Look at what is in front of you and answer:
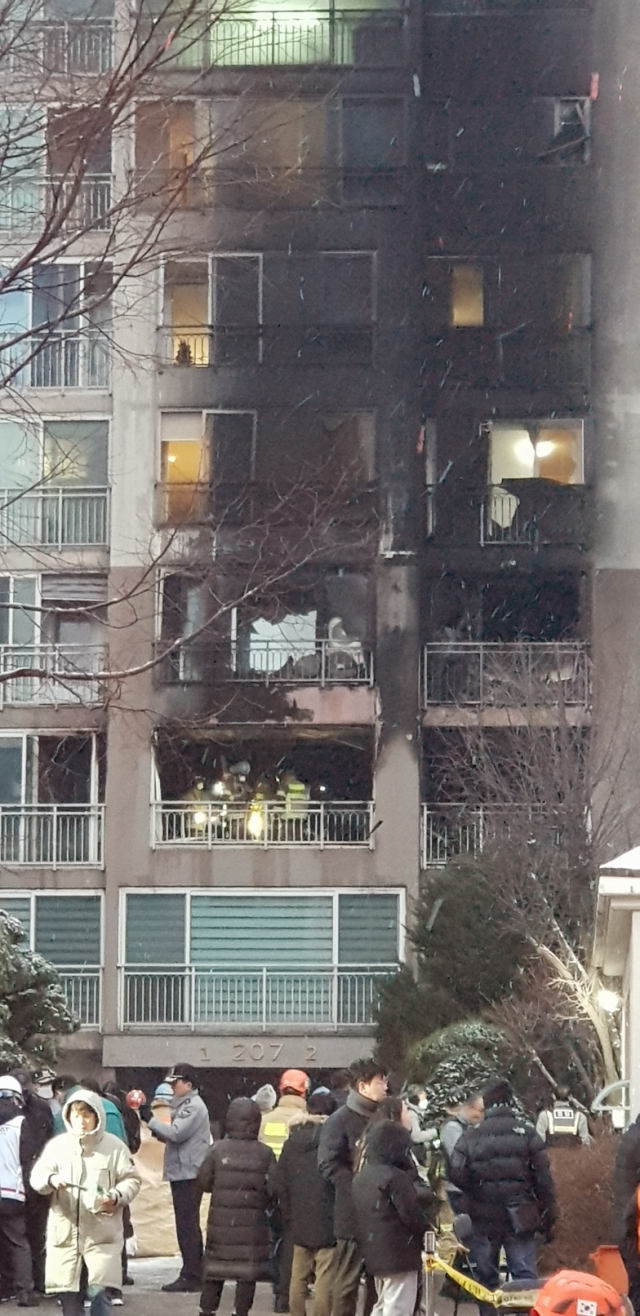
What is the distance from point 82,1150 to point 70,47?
20.7ft

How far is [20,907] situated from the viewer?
1623 inches

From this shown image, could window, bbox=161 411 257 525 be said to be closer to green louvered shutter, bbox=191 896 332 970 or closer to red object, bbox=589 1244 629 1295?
Result: green louvered shutter, bbox=191 896 332 970

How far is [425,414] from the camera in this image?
138 ft

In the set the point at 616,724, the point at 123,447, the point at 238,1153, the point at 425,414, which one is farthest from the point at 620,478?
the point at 238,1153

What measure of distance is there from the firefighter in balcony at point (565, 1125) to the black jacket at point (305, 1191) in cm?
417

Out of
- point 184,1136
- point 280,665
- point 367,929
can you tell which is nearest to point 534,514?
point 280,665

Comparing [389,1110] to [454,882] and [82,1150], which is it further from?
[454,882]

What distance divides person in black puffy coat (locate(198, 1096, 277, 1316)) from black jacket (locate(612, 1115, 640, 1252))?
323 cm

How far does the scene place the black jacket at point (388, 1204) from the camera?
12148mm

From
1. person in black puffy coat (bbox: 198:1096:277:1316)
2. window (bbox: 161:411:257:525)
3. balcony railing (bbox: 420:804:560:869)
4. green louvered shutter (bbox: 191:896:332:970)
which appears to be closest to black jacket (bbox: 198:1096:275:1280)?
person in black puffy coat (bbox: 198:1096:277:1316)

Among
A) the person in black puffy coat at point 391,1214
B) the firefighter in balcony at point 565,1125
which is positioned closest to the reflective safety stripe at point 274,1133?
the firefighter in balcony at point 565,1125

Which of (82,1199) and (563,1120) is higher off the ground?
(82,1199)

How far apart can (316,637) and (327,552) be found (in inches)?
85.7

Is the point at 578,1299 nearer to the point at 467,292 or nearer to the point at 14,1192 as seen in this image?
the point at 14,1192
